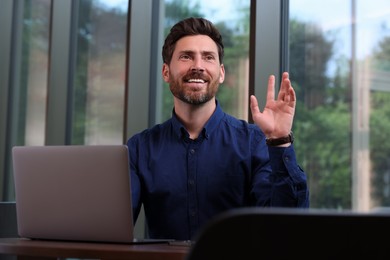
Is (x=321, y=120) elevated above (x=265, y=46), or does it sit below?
below

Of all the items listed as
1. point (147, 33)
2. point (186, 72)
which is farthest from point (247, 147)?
point (147, 33)

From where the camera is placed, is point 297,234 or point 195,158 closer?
point 297,234

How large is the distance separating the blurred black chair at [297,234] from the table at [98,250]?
841 mm

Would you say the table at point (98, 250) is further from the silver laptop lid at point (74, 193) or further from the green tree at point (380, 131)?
the green tree at point (380, 131)

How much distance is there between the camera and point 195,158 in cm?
237

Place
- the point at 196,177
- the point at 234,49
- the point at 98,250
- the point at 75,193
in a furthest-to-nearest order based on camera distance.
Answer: the point at 234,49
the point at 196,177
the point at 75,193
the point at 98,250

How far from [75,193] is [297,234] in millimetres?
1204

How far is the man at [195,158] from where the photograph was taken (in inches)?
92.0

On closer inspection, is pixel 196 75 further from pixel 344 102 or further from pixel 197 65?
pixel 344 102

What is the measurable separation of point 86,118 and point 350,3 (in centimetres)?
215

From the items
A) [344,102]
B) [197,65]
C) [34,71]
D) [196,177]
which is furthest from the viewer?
[34,71]

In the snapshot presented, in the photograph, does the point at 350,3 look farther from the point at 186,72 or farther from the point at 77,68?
the point at 77,68

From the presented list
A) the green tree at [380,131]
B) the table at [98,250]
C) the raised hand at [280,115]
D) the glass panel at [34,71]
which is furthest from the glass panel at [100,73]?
the table at [98,250]

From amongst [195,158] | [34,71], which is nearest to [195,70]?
[195,158]
